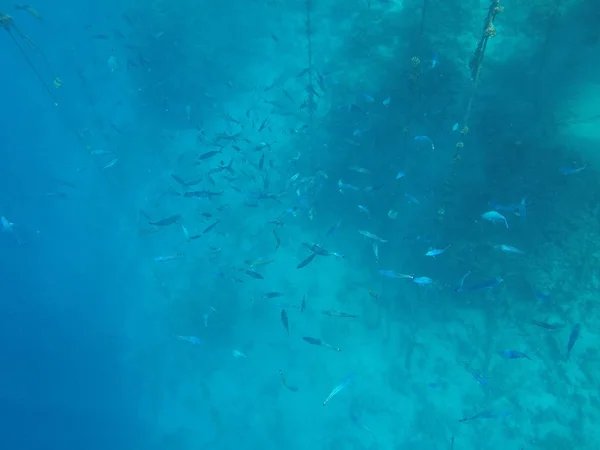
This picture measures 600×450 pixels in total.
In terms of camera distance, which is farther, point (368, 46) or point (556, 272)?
point (368, 46)

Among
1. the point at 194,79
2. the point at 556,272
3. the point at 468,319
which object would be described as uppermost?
the point at 194,79

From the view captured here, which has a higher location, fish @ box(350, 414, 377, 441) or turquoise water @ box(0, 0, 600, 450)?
turquoise water @ box(0, 0, 600, 450)

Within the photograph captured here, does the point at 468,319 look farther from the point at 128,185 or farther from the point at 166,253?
the point at 128,185

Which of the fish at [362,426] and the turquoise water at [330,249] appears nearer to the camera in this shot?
the turquoise water at [330,249]

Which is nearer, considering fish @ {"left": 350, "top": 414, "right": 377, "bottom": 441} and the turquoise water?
the turquoise water

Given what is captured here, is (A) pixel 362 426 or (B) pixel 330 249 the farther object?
(B) pixel 330 249

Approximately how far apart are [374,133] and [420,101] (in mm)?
1995

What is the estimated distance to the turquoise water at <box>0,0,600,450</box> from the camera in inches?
393

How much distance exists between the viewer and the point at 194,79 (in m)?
18.5

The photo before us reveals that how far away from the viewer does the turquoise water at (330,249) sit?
999 cm

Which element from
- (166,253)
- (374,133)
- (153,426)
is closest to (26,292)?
(166,253)

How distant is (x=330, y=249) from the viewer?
40.2 ft

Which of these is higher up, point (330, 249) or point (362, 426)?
point (330, 249)

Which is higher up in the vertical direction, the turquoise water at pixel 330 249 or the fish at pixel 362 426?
the turquoise water at pixel 330 249
